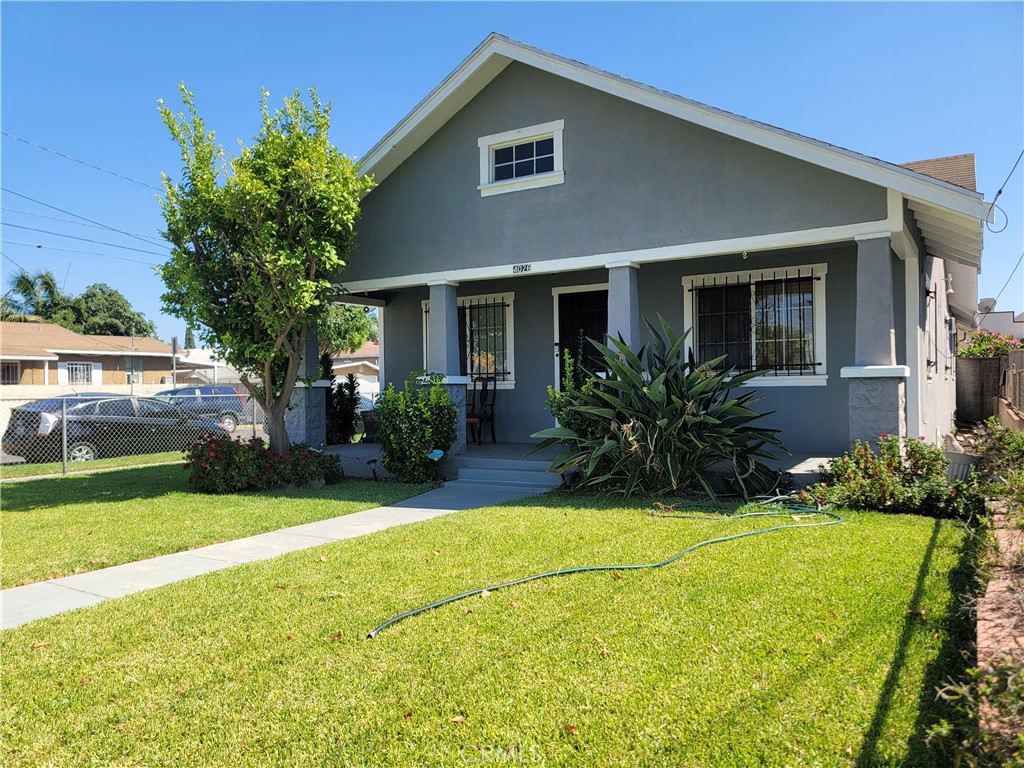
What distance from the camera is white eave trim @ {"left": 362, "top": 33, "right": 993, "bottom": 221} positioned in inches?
274

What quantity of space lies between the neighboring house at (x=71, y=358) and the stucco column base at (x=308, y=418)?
2044 centimetres

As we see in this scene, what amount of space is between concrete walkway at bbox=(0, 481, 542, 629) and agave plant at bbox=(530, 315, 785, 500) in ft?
4.05

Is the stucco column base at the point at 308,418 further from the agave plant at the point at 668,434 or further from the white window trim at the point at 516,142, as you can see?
the agave plant at the point at 668,434

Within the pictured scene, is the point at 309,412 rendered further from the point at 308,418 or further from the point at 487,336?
the point at 487,336

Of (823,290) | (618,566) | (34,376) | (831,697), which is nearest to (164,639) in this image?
(618,566)

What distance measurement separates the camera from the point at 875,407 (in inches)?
290

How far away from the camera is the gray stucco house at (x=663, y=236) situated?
753 centimetres

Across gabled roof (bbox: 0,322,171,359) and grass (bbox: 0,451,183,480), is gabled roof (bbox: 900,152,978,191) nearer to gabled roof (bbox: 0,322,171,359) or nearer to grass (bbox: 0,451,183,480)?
grass (bbox: 0,451,183,480)

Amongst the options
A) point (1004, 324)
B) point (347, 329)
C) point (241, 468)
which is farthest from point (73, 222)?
point (1004, 324)

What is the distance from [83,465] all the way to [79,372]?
26551mm

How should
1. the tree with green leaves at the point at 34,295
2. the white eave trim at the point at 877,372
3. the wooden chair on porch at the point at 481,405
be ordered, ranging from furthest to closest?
the tree with green leaves at the point at 34,295 → the wooden chair on porch at the point at 481,405 → the white eave trim at the point at 877,372

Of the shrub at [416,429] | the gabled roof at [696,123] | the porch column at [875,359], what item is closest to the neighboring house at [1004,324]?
the gabled roof at [696,123]

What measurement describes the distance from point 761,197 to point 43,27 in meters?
15.6

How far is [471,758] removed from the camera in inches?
99.1
